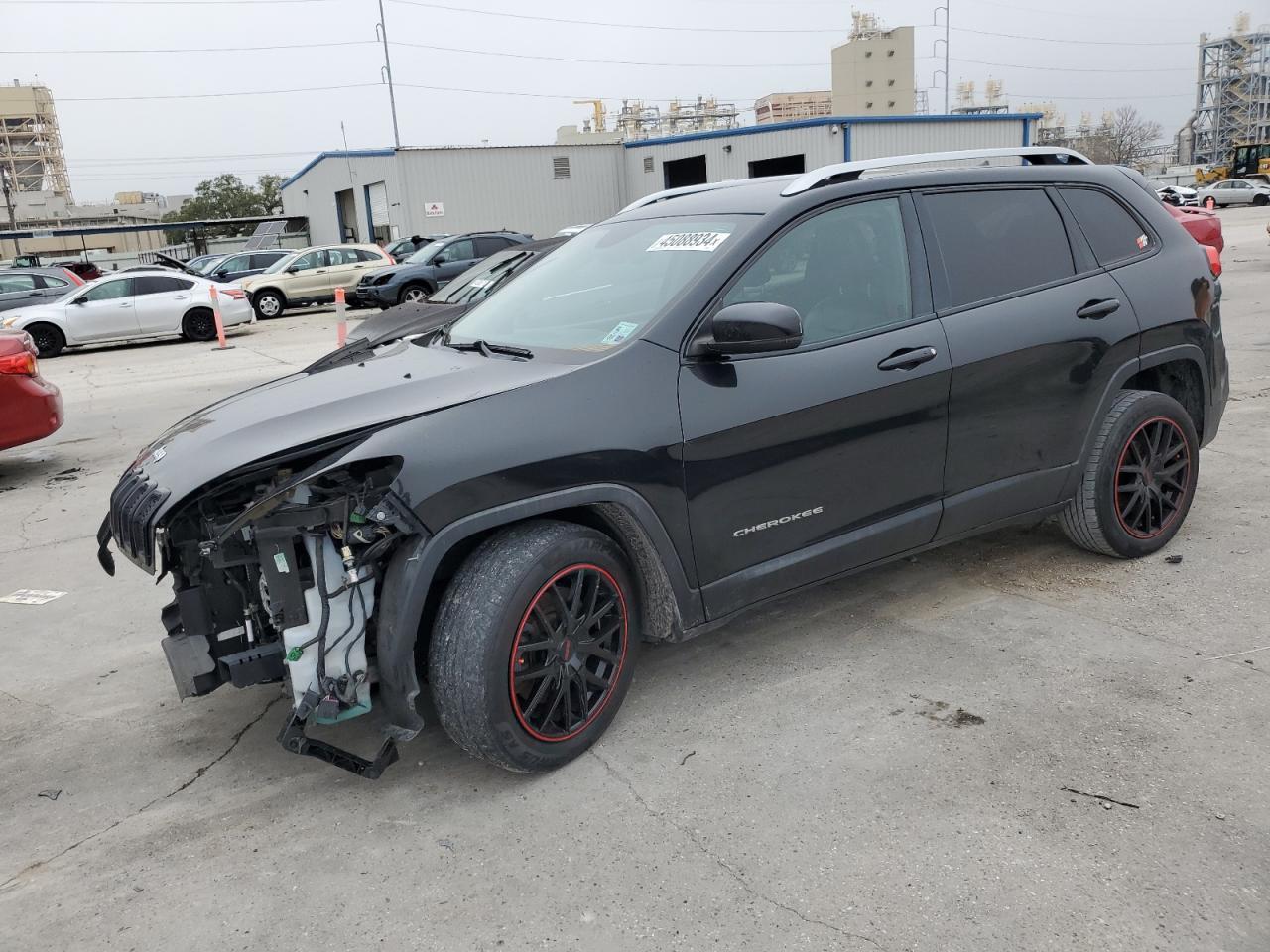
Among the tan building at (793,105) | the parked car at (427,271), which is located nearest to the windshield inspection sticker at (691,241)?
the parked car at (427,271)

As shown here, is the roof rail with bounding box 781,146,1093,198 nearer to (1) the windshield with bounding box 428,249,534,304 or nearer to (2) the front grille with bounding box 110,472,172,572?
(2) the front grille with bounding box 110,472,172,572

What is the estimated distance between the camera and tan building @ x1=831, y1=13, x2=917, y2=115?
107 metres

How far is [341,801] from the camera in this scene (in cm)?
313

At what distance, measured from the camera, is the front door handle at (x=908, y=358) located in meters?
3.67

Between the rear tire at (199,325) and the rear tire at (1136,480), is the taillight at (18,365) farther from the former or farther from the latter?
the rear tire at (199,325)

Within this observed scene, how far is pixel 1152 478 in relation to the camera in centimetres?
456

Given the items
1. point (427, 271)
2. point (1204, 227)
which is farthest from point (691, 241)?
point (427, 271)

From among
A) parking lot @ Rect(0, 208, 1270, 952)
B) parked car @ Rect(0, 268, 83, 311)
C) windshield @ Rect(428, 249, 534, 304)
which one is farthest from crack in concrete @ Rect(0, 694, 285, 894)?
parked car @ Rect(0, 268, 83, 311)

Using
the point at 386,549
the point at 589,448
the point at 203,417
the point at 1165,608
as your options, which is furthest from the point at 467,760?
the point at 1165,608

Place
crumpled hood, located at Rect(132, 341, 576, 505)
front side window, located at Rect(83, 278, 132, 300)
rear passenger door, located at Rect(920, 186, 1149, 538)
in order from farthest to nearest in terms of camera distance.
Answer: front side window, located at Rect(83, 278, 132, 300) < rear passenger door, located at Rect(920, 186, 1149, 538) < crumpled hood, located at Rect(132, 341, 576, 505)

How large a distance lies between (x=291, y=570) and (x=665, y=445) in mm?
1218

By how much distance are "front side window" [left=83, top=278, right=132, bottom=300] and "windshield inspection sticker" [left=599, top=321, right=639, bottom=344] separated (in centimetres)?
1785

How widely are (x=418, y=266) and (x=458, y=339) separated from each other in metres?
18.3

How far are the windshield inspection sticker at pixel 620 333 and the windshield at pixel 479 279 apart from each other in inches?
268
